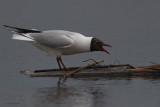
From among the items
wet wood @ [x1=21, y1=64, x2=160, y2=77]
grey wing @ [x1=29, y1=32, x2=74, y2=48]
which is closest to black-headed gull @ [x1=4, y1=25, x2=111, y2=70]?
grey wing @ [x1=29, y1=32, x2=74, y2=48]

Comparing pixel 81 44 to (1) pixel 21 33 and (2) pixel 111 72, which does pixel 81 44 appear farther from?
(1) pixel 21 33

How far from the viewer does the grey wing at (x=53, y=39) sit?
799 inches

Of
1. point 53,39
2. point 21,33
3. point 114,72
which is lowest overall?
point 114,72

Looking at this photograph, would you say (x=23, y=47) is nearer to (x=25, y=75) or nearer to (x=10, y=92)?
(x=25, y=75)

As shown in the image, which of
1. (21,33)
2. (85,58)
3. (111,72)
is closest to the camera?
(111,72)

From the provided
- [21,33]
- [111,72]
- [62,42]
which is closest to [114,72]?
[111,72]

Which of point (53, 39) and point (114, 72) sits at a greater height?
point (53, 39)

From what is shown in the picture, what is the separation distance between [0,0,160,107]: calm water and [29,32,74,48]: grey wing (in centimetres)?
133

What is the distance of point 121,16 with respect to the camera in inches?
2295

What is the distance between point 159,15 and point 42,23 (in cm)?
1046

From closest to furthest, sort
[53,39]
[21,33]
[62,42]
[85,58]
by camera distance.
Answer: [62,42] → [53,39] → [21,33] → [85,58]

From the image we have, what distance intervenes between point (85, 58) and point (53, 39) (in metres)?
5.90

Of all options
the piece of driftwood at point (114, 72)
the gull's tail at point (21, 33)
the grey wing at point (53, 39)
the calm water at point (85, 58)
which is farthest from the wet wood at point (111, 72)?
the gull's tail at point (21, 33)

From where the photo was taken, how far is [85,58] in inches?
1036
